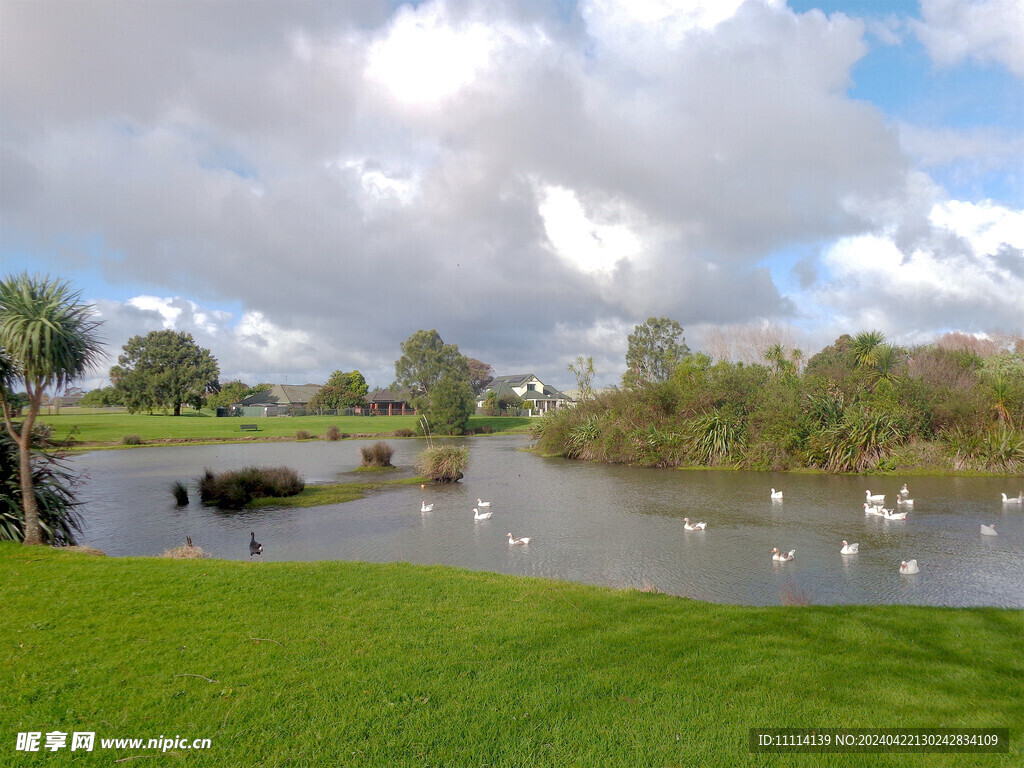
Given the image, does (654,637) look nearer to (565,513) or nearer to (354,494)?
(565,513)

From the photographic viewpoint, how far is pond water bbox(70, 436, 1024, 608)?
36.2 feet

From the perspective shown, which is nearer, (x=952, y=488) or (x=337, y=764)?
(x=337, y=764)

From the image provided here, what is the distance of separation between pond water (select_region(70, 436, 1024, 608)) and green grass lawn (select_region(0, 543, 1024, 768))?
3.21 metres

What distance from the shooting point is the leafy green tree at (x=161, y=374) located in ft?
277

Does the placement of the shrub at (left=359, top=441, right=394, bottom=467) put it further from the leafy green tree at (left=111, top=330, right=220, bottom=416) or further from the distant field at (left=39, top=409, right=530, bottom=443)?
the leafy green tree at (left=111, top=330, right=220, bottom=416)

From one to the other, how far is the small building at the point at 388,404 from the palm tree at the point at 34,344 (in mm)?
91890

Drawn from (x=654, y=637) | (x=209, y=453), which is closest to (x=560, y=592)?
(x=654, y=637)

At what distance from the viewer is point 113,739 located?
419 cm

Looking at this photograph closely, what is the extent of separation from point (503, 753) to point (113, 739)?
109 inches

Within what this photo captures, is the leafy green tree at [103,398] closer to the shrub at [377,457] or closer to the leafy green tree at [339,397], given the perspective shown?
the leafy green tree at [339,397]

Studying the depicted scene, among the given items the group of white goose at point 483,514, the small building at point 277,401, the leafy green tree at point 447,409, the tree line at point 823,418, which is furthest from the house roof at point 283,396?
the group of white goose at point 483,514

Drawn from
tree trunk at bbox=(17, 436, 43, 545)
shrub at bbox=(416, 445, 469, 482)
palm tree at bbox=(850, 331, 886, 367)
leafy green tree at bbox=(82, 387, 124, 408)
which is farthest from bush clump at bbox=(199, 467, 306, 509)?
leafy green tree at bbox=(82, 387, 124, 408)

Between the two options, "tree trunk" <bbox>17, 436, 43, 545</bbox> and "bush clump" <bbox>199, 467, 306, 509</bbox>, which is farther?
"bush clump" <bbox>199, 467, 306, 509</bbox>

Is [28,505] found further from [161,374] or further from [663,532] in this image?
[161,374]
